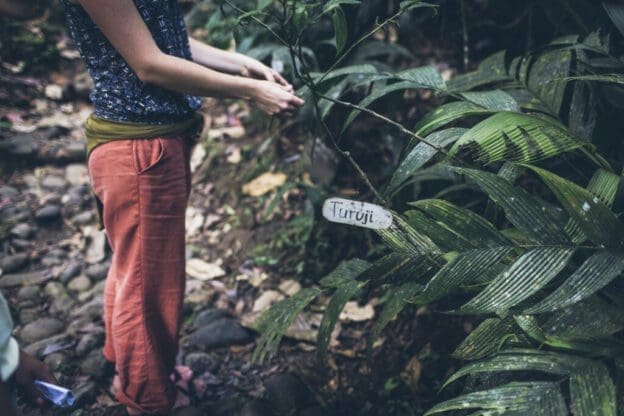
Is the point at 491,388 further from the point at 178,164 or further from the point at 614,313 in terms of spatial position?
the point at 178,164

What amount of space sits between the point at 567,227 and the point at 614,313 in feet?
0.73

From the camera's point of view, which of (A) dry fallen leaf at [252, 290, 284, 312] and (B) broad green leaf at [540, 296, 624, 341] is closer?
(B) broad green leaf at [540, 296, 624, 341]

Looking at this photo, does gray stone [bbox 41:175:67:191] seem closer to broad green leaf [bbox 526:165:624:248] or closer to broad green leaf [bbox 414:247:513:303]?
broad green leaf [bbox 414:247:513:303]

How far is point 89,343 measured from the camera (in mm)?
2271

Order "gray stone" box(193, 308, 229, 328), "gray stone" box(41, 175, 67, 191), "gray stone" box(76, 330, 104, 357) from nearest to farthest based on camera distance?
"gray stone" box(76, 330, 104, 357) < "gray stone" box(193, 308, 229, 328) < "gray stone" box(41, 175, 67, 191)

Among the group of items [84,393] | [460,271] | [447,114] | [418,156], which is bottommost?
[84,393]

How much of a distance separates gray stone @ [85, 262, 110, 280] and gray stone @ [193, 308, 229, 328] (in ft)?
1.97

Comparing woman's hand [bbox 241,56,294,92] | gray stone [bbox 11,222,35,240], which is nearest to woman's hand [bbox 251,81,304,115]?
woman's hand [bbox 241,56,294,92]

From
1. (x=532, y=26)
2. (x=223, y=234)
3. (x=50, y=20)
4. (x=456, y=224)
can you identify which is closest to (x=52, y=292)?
(x=223, y=234)

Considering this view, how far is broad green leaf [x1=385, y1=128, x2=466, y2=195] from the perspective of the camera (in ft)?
4.92

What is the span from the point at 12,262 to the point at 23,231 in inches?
9.6

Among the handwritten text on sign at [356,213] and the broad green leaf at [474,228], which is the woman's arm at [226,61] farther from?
the broad green leaf at [474,228]

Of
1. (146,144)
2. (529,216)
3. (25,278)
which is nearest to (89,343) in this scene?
(25,278)

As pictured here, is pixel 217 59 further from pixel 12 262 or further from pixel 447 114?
pixel 12 262
